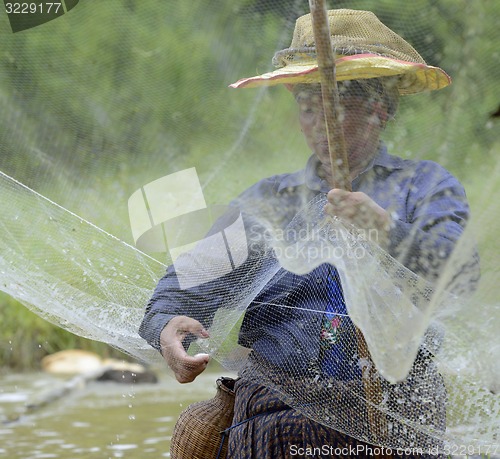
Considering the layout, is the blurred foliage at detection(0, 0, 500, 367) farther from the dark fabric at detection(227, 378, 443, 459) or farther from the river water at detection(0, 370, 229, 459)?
the river water at detection(0, 370, 229, 459)

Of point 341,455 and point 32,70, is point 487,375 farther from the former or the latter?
point 32,70

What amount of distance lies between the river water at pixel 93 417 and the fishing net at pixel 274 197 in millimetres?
2638

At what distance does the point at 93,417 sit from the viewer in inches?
260

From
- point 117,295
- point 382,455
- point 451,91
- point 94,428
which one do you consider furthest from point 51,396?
point 451,91

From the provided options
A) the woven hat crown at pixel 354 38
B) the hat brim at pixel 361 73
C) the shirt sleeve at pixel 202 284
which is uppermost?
the woven hat crown at pixel 354 38

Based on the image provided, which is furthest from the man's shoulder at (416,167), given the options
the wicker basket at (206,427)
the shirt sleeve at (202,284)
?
the wicker basket at (206,427)

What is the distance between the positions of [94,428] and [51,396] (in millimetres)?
1013

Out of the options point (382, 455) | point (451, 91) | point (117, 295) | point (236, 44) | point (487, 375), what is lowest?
point (382, 455)

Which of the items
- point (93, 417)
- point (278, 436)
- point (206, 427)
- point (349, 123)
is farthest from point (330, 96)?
point (93, 417)

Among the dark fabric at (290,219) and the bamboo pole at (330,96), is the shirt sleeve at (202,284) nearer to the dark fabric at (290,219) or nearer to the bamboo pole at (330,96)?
the dark fabric at (290,219)

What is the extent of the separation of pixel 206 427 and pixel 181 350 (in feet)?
1.18

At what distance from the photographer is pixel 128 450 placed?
18.1 ft

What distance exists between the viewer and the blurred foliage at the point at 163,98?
230 centimetres

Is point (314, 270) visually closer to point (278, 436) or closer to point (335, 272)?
point (335, 272)
